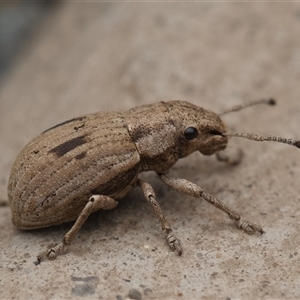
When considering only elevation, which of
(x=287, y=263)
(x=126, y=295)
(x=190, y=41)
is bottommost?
(x=287, y=263)

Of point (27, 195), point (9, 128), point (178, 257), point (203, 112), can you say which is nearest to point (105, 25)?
point (9, 128)

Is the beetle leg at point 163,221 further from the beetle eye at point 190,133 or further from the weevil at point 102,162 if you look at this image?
the beetle eye at point 190,133

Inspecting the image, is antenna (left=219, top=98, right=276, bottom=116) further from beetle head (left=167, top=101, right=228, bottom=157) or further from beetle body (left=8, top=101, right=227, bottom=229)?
beetle body (left=8, top=101, right=227, bottom=229)

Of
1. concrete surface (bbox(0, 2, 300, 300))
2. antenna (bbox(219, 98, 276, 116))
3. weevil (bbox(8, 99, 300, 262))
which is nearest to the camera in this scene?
concrete surface (bbox(0, 2, 300, 300))

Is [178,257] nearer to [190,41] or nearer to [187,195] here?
[187,195]

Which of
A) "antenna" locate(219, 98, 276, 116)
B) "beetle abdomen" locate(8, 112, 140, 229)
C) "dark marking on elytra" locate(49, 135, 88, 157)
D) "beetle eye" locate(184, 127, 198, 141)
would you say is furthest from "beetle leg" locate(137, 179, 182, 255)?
"antenna" locate(219, 98, 276, 116)

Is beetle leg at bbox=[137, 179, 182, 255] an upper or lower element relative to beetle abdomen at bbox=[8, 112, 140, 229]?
lower

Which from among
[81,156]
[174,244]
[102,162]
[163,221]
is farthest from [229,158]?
[81,156]
